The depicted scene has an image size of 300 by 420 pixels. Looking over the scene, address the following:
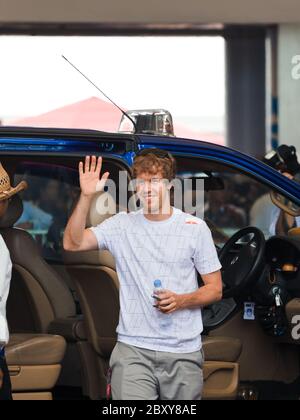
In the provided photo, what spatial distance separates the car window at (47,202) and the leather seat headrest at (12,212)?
27 centimetres

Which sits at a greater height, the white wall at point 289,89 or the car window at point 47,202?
the white wall at point 289,89

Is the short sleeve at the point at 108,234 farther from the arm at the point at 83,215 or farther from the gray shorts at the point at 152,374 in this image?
the gray shorts at the point at 152,374

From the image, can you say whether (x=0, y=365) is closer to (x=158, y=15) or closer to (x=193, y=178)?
(x=193, y=178)

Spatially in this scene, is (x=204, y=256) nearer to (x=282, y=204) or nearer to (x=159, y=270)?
(x=159, y=270)

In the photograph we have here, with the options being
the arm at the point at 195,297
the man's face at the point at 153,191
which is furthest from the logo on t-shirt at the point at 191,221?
the arm at the point at 195,297

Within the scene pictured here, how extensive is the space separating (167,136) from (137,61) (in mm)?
8127

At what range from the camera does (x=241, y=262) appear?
217 inches

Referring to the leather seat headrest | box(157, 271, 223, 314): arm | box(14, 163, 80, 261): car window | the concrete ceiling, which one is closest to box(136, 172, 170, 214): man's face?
box(157, 271, 223, 314): arm

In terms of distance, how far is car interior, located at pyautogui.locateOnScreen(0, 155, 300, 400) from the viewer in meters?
5.11

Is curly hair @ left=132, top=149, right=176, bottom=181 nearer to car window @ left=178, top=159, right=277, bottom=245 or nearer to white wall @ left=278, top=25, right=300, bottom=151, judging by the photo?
car window @ left=178, top=159, right=277, bottom=245

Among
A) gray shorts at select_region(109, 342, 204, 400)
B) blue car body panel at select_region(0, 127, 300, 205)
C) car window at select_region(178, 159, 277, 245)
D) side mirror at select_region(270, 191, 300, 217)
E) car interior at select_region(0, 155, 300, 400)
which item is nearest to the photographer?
gray shorts at select_region(109, 342, 204, 400)

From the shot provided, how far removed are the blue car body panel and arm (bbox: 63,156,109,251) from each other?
665mm

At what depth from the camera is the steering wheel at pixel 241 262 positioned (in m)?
5.41
